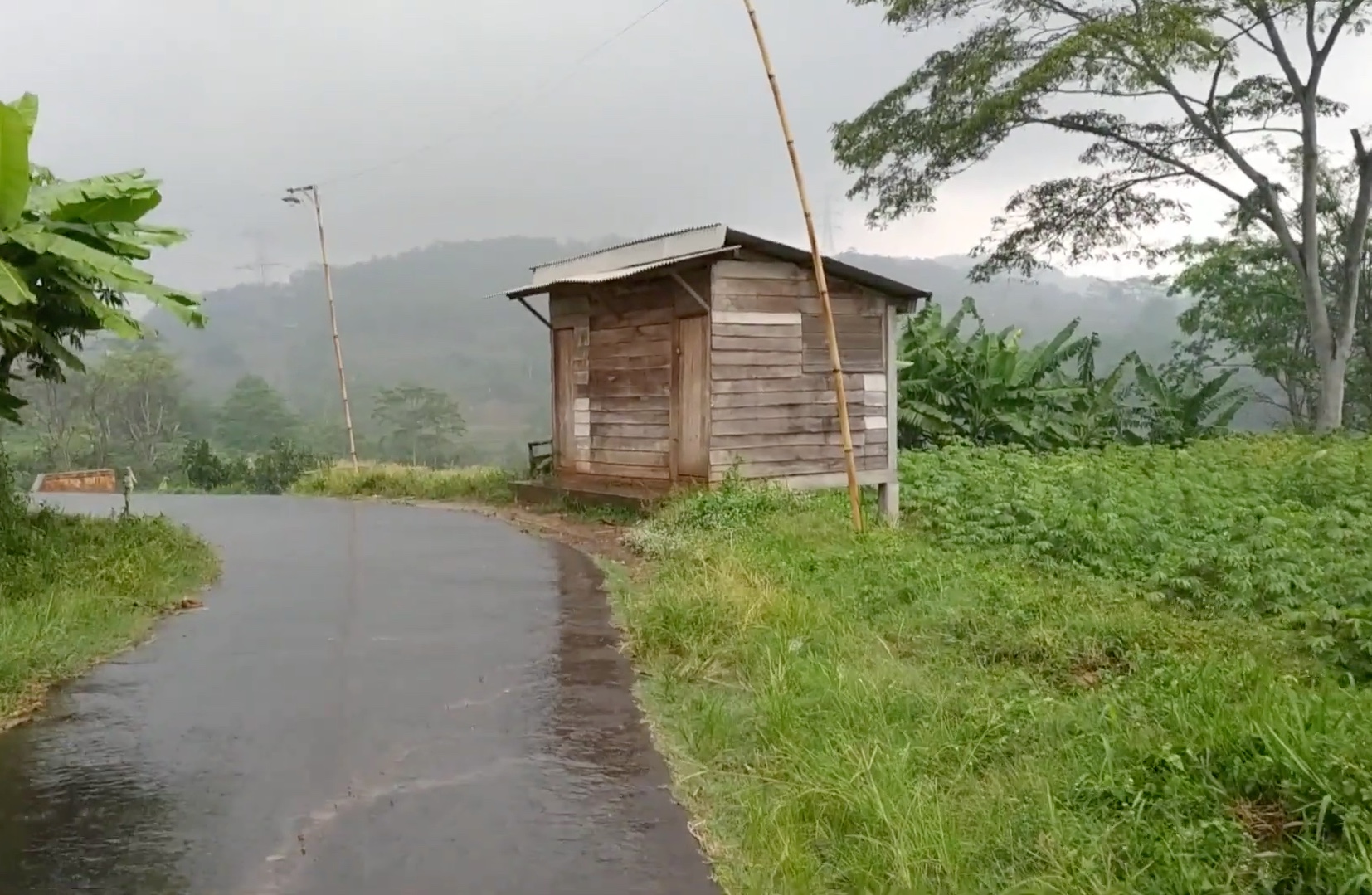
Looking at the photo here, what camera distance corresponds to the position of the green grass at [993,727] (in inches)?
121

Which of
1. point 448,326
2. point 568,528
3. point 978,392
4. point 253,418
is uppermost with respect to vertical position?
point 448,326

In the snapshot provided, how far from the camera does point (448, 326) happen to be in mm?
62844

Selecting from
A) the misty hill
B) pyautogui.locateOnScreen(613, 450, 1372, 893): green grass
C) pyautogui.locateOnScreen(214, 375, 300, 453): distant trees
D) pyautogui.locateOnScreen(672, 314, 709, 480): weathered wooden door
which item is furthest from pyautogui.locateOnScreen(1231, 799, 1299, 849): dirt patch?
pyautogui.locateOnScreen(214, 375, 300, 453): distant trees

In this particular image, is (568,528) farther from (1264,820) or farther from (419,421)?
(419,421)

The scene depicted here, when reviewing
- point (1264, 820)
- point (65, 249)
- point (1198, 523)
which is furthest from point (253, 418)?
point (1264, 820)

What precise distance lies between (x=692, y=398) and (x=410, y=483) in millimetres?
8208

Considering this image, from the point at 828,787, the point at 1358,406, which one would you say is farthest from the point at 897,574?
the point at 1358,406

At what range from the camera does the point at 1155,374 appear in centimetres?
2062

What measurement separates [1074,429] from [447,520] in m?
11.9

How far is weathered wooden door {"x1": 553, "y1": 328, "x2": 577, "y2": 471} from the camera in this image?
1477 centimetres

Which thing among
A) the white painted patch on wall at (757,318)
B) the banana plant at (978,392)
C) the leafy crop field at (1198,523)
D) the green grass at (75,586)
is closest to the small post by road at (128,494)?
the green grass at (75,586)

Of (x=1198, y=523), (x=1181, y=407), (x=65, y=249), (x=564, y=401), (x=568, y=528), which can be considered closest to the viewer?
(x=65, y=249)

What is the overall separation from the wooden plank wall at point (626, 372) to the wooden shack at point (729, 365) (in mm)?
21

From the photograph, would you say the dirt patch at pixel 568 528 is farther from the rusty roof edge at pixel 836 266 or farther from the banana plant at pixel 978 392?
the banana plant at pixel 978 392
